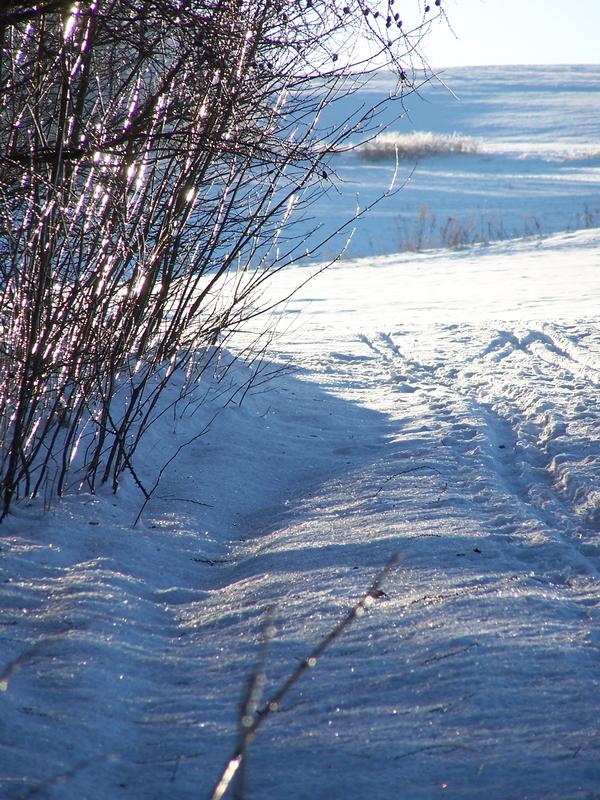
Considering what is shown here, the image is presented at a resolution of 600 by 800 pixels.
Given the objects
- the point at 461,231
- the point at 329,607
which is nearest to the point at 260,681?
the point at 329,607

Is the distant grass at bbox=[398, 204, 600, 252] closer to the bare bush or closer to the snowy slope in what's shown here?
the snowy slope

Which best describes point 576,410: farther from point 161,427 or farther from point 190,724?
point 190,724

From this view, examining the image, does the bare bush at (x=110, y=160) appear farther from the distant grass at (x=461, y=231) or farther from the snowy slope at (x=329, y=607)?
the distant grass at (x=461, y=231)

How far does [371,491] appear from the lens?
364 cm

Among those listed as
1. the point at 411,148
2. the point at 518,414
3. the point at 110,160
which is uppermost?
the point at 411,148

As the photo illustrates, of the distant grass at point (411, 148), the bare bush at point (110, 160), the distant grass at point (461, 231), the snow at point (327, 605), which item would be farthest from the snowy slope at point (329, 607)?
the distant grass at point (411, 148)

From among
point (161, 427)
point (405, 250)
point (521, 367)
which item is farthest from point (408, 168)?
point (161, 427)

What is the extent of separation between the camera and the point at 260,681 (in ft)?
7.06

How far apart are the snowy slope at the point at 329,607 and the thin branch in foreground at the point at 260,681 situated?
0.10ft

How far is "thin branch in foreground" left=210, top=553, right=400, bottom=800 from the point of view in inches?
70.3

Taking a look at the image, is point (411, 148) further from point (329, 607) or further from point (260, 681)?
point (260, 681)

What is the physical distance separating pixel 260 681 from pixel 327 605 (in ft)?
1.45

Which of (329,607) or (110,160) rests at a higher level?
(110,160)

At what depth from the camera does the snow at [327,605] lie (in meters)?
1.81
